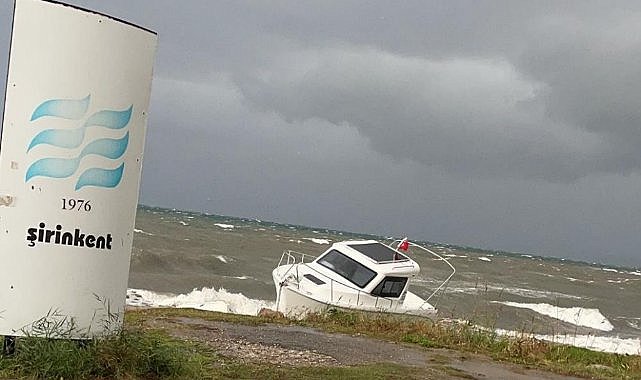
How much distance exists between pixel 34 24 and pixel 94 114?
78cm

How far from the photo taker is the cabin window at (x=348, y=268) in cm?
1805

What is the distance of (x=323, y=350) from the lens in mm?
9148

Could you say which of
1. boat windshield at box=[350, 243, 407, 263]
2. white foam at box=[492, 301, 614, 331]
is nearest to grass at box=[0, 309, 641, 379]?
boat windshield at box=[350, 243, 407, 263]

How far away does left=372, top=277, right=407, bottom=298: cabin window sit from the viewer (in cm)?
1789

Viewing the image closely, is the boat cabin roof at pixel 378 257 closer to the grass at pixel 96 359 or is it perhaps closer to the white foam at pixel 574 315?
the grass at pixel 96 359

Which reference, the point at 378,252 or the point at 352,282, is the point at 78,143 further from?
the point at 378,252

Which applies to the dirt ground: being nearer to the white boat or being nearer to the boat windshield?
the white boat

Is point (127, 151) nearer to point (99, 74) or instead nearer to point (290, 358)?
point (99, 74)

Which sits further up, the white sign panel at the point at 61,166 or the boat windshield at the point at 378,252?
the white sign panel at the point at 61,166

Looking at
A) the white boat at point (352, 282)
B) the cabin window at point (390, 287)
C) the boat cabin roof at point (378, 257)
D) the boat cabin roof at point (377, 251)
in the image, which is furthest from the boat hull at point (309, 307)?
the boat cabin roof at point (377, 251)

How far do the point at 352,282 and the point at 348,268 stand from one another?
0.61m

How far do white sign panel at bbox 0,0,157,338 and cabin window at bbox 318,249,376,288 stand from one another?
12.0m

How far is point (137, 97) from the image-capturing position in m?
6.48

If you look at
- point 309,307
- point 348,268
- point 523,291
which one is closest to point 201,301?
point 348,268
